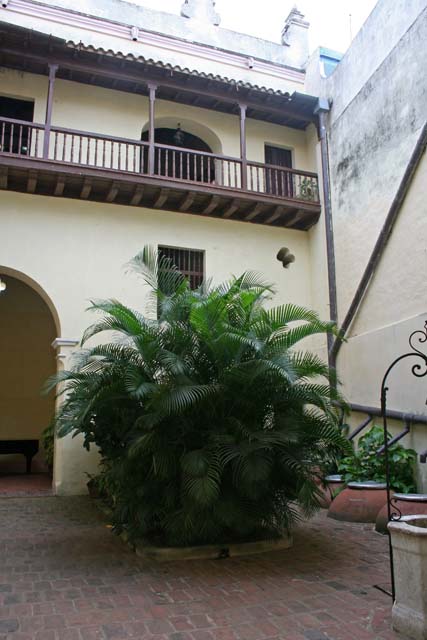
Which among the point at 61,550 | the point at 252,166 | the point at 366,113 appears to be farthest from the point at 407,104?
the point at 61,550

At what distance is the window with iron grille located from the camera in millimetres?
11586

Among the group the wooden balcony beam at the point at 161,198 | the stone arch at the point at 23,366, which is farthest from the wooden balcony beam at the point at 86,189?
the stone arch at the point at 23,366

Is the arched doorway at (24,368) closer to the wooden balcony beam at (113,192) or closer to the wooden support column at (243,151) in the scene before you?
the wooden balcony beam at (113,192)

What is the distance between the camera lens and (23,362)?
13758mm

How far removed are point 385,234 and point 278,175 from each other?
4.10 metres

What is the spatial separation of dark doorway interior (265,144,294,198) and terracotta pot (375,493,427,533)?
761 cm

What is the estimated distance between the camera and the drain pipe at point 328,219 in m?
11.5

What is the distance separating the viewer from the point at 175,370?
566cm

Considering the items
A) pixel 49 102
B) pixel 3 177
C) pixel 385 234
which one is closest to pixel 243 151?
pixel 385 234

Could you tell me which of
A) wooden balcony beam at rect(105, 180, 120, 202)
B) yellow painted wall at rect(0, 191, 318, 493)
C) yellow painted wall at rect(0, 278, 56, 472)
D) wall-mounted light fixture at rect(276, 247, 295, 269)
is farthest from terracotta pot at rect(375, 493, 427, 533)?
yellow painted wall at rect(0, 278, 56, 472)

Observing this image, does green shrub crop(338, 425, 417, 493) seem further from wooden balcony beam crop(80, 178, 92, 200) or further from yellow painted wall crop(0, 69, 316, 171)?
yellow painted wall crop(0, 69, 316, 171)

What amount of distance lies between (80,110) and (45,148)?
6.61ft

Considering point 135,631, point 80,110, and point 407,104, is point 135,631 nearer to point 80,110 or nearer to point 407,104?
point 407,104

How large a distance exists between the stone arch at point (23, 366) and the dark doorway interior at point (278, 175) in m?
6.48
